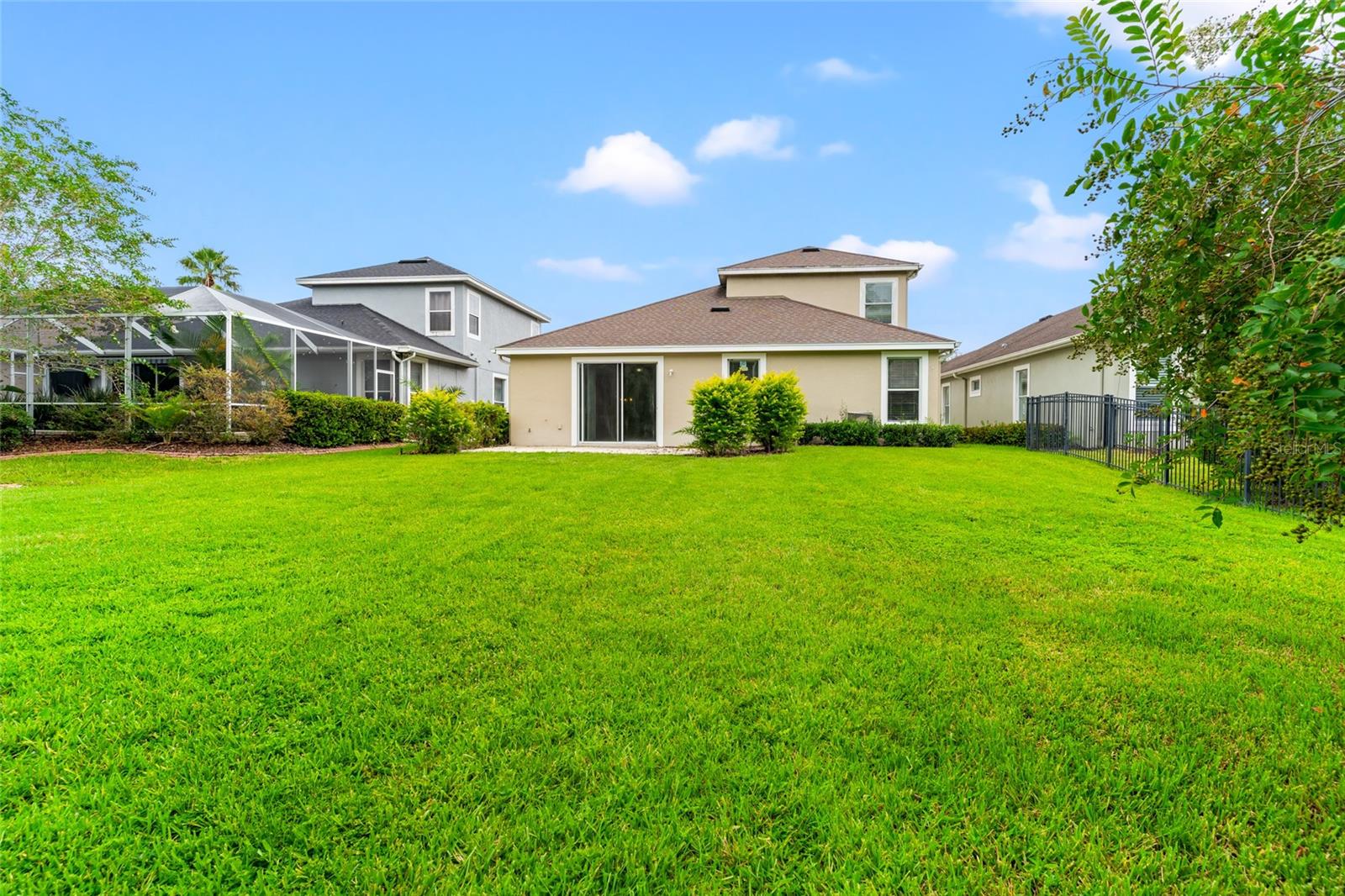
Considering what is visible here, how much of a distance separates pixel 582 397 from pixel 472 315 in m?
9.90

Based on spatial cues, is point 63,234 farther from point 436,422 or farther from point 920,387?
point 920,387

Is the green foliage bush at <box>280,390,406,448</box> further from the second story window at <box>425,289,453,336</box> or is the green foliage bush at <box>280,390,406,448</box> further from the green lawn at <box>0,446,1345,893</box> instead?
the green lawn at <box>0,446,1345,893</box>

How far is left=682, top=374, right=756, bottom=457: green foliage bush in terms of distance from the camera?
12.0 meters

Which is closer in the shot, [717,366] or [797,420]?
[797,420]

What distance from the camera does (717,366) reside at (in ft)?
50.8

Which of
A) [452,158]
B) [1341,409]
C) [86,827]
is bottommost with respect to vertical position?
[86,827]

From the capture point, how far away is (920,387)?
14984mm

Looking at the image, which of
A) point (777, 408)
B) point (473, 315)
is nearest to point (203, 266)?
point (473, 315)

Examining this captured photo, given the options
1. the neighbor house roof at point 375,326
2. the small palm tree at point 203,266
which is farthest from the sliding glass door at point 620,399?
the small palm tree at point 203,266

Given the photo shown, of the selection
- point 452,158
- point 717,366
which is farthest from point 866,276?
point 452,158

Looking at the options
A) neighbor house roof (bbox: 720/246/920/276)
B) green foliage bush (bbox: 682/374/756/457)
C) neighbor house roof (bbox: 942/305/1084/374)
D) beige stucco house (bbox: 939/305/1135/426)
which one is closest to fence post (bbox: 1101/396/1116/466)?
beige stucco house (bbox: 939/305/1135/426)

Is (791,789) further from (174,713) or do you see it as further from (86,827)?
(174,713)

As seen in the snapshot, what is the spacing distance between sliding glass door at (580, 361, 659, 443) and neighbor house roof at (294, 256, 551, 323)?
967 centimetres

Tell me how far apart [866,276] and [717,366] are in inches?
300
